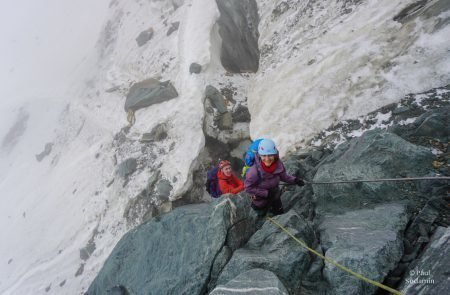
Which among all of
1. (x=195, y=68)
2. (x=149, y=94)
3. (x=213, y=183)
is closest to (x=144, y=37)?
(x=149, y=94)

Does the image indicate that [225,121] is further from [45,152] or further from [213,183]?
[45,152]

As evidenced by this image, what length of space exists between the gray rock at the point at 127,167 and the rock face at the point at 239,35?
264 inches

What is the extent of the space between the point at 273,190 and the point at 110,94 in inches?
730

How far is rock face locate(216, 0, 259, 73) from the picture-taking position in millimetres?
14805

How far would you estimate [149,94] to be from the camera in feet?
51.6

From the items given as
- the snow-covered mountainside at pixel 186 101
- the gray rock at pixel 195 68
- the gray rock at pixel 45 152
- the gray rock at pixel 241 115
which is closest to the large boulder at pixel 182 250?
the snow-covered mountainside at pixel 186 101

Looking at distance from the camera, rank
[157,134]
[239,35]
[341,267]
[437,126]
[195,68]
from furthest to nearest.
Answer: [239,35], [195,68], [157,134], [437,126], [341,267]

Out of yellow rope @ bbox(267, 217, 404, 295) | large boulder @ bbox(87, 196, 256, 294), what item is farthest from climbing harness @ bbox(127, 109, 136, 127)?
yellow rope @ bbox(267, 217, 404, 295)

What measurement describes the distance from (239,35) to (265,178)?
11.5 m

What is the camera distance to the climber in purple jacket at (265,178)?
5.52 meters

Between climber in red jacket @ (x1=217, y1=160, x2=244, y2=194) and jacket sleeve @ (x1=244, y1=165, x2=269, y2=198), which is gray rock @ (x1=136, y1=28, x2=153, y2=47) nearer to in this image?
climber in red jacket @ (x1=217, y1=160, x2=244, y2=194)

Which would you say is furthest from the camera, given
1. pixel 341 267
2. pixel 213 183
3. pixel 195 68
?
pixel 195 68

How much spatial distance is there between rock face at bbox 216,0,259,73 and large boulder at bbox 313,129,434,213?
382 inches

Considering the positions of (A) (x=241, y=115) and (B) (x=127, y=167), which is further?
(B) (x=127, y=167)
